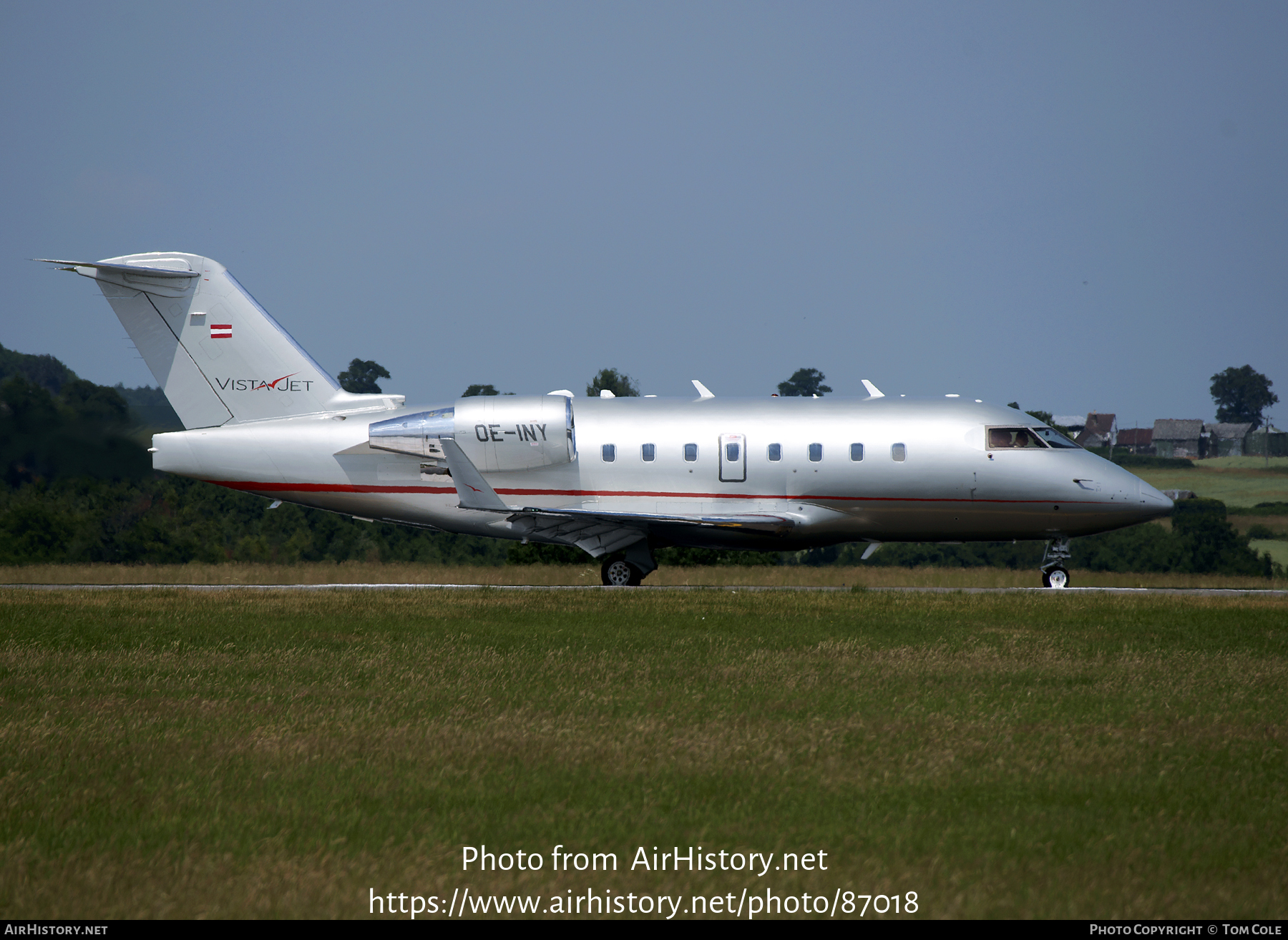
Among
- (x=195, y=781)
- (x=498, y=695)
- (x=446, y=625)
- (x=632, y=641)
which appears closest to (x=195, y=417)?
(x=446, y=625)

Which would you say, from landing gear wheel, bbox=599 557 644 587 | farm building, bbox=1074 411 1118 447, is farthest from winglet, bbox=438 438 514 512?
farm building, bbox=1074 411 1118 447

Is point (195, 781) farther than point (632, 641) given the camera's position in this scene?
No

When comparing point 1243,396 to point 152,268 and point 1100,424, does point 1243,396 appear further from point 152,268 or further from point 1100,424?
point 152,268

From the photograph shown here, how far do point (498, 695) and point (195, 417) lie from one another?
56.4 feet

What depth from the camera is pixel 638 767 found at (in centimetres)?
869

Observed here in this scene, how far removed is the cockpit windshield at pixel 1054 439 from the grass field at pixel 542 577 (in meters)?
4.11

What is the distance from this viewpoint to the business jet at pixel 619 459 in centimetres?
2475

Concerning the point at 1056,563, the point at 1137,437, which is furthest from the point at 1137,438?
the point at 1056,563

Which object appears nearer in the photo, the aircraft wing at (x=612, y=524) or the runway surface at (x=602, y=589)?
the runway surface at (x=602, y=589)

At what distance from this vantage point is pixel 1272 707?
11.2m

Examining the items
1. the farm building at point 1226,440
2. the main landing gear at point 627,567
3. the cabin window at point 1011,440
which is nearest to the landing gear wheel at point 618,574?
the main landing gear at point 627,567

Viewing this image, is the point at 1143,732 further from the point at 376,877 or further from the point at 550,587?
the point at 550,587

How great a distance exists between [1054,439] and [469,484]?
40.4 feet

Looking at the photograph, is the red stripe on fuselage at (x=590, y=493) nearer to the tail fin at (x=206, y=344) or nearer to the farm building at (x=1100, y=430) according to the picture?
the tail fin at (x=206, y=344)
